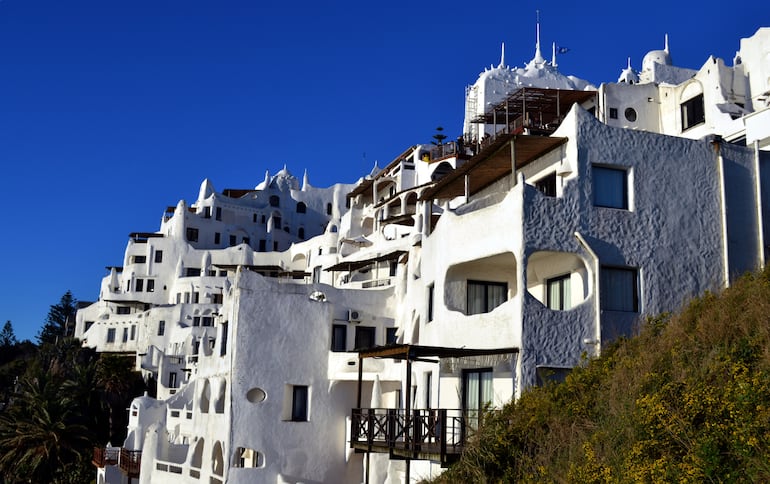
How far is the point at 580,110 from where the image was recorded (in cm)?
2188

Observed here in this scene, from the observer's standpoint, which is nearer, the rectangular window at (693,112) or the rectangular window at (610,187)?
the rectangular window at (610,187)

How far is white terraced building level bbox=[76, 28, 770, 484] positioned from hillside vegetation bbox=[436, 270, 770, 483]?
1797mm

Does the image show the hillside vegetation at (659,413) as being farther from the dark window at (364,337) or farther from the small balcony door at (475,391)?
the dark window at (364,337)

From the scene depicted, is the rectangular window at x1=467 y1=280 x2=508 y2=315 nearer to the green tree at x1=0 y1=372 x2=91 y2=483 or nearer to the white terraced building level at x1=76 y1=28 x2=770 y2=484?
the white terraced building level at x1=76 y1=28 x2=770 y2=484

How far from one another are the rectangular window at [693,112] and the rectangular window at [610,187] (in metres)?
16.4

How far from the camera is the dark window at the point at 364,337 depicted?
30.7 m

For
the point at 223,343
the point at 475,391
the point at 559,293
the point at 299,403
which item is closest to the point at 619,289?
the point at 559,293

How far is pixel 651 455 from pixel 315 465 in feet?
57.1

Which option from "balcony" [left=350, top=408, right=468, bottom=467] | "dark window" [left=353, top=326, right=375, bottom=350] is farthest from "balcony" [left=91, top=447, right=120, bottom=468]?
"balcony" [left=350, top=408, right=468, bottom=467]

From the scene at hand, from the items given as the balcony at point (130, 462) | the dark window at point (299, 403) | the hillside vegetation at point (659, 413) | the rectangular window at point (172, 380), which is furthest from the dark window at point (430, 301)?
the rectangular window at point (172, 380)

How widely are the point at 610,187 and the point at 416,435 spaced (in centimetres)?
862

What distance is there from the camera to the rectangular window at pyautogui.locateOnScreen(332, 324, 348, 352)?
3025cm

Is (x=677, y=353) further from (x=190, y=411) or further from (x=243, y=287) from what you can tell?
(x=190, y=411)

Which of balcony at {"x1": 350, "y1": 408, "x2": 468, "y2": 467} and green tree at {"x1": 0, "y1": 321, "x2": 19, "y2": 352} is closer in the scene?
balcony at {"x1": 350, "y1": 408, "x2": 468, "y2": 467}
